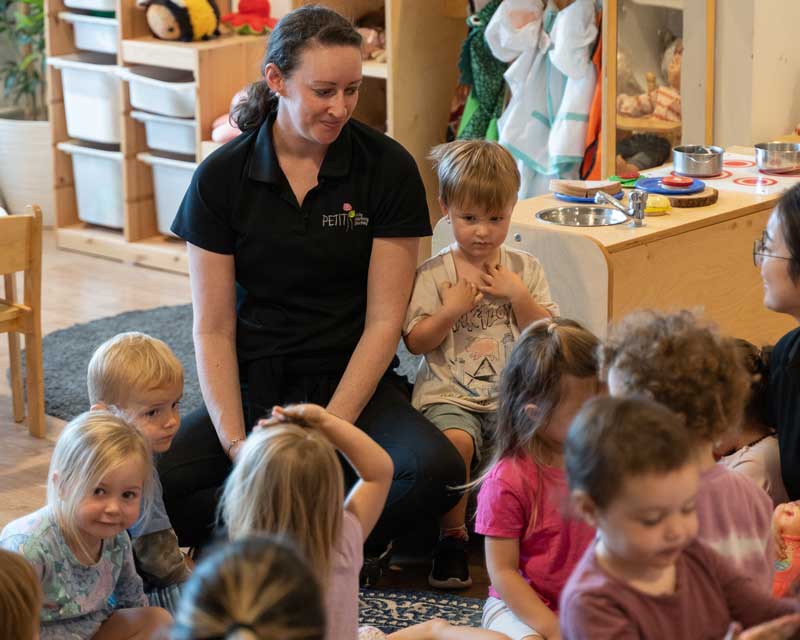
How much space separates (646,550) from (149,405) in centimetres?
109

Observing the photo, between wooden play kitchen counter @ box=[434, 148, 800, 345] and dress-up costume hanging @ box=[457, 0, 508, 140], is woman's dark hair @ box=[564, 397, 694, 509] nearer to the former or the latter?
wooden play kitchen counter @ box=[434, 148, 800, 345]

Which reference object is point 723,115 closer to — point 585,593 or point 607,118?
point 607,118

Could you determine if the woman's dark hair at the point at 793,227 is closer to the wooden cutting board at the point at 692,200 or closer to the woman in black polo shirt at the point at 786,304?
the woman in black polo shirt at the point at 786,304

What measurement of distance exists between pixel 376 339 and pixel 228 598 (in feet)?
4.29

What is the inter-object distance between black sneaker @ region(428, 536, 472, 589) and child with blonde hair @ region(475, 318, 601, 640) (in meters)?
0.47

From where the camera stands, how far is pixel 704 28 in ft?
10.7

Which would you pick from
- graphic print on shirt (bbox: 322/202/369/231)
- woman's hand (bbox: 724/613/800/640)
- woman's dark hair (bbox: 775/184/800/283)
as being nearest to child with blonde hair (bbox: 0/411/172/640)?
graphic print on shirt (bbox: 322/202/369/231)

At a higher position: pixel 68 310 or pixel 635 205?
pixel 635 205

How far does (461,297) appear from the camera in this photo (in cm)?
226

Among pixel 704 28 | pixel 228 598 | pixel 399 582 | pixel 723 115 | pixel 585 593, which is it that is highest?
pixel 704 28

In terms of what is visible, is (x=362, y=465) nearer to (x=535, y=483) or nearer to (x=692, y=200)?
(x=535, y=483)

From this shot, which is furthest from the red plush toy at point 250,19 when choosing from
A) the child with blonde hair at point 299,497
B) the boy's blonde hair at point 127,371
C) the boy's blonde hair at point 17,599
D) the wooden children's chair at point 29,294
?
the boy's blonde hair at point 17,599

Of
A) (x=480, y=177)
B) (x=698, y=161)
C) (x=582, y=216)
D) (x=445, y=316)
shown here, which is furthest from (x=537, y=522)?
(x=698, y=161)

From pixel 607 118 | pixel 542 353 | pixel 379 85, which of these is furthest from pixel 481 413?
pixel 379 85
